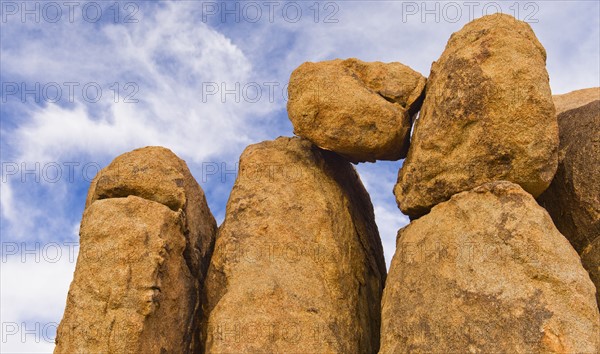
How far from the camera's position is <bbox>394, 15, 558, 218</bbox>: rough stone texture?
9.28 metres

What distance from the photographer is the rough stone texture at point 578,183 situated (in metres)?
9.84

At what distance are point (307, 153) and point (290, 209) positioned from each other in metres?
1.24

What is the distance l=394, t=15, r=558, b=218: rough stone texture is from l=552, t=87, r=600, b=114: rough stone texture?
164cm

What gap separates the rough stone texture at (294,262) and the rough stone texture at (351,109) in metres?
0.71

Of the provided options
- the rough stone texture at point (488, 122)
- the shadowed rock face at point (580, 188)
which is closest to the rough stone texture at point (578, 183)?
the shadowed rock face at point (580, 188)

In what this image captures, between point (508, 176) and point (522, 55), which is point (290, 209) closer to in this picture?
point (508, 176)

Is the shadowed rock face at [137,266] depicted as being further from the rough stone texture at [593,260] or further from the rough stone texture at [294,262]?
the rough stone texture at [593,260]

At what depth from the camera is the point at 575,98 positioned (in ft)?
38.9

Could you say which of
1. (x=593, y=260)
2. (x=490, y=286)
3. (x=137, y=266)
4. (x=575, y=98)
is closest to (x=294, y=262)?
(x=137, y=266)

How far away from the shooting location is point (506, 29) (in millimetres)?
9820

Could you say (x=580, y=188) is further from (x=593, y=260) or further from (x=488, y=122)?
(x=488, y=122)

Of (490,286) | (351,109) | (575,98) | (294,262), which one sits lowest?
(490,286)

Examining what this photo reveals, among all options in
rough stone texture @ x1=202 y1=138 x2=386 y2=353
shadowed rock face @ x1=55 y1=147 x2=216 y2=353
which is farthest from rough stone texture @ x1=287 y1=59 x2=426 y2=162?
shadowed rock face @ x1=55 y1=147 x2=216 y2=353

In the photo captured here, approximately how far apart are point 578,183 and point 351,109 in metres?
3.29
